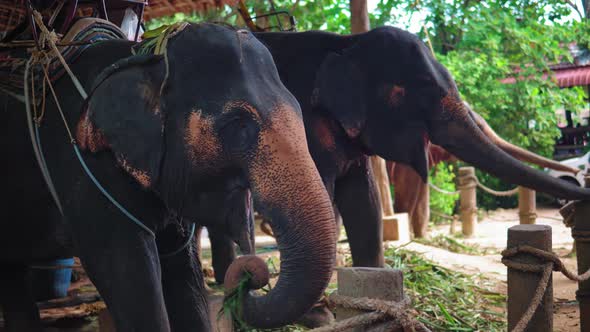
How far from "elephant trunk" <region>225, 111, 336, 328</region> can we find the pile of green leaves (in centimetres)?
225

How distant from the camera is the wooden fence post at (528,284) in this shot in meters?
3.25

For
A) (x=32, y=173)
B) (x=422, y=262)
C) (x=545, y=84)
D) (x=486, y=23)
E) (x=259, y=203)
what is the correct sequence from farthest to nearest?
1. (x=545, y=84)
2. (x=486, y=23)
3. (x=422, y=262)
4. (x=32, y=173)
5. (x=259, y=203)

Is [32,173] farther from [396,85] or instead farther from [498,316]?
[498,316]

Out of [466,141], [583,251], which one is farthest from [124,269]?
[466,141]

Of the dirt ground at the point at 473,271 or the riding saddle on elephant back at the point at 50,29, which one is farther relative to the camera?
the dirt ground at the point at 473,271

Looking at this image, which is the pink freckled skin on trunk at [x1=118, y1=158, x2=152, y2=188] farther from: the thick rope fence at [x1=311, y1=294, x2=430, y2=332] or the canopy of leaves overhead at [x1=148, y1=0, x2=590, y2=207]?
the canopy of leaves overhead at [x1=148, y1=0, x2=590, y2=207]

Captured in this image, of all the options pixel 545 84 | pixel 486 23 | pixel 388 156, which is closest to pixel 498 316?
pixel 388 156

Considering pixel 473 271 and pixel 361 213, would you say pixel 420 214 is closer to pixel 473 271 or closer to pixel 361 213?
pixel 473 271

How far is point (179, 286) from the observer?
3072 millimetres

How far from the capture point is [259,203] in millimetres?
2391

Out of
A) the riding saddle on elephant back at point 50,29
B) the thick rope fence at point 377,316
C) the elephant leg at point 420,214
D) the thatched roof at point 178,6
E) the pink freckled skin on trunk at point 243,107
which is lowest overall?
the elephant leg at point 420,214

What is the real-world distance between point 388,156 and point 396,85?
0.46 meters

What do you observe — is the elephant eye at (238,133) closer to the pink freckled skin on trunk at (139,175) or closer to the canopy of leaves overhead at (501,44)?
the pink freckled skin on trunk at (139,175)

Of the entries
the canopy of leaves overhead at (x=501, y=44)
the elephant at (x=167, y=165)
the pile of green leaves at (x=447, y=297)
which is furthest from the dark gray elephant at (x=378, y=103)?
the canopy of leaves overhead at (x=501, y=44)
